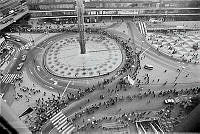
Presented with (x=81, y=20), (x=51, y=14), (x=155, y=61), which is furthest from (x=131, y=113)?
(x=51, y=14)

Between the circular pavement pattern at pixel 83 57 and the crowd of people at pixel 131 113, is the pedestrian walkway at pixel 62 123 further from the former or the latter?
the circular pavement pattern at pixel 83 57

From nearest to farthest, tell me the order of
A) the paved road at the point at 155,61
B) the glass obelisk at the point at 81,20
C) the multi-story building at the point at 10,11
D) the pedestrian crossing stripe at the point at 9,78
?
the paved road at the point at 155,61 < the pedestrian crossing stripe at the point at 9,78 < the glass obelisk at the point at 81,20 < the multi-story building at the point at 10,11

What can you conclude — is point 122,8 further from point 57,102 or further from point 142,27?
point 57,102

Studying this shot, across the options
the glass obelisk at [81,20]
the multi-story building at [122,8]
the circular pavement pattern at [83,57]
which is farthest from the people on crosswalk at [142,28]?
the glass obelisk at [81,20]

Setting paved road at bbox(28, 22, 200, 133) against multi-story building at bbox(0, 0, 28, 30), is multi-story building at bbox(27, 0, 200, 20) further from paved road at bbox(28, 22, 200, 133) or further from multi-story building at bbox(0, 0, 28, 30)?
paved road at bbox(28, 22, 200, 133)

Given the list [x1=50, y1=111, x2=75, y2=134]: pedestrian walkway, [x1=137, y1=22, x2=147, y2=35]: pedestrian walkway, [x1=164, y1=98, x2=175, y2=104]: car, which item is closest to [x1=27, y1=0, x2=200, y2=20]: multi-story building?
[x1=137, y1=22, x2=147, y2=35]: pedestrian walkway
